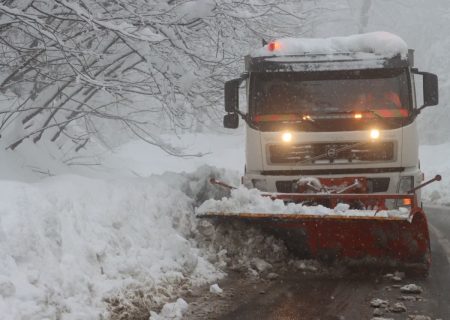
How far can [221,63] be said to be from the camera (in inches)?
364

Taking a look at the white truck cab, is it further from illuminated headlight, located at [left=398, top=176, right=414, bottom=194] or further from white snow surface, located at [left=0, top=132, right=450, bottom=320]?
white snow surface, located at [left=0, top=132, right=450, bottom=320]

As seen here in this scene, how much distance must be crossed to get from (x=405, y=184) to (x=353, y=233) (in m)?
1.23

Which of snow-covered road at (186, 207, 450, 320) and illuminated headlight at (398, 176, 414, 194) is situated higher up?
illuminated headlight at (398, 176, 414, 194)

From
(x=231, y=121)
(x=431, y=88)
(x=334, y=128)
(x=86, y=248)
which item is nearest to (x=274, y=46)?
(x=231, y=121)

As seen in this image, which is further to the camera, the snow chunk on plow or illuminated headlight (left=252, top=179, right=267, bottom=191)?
illuminated headlight (left=252, top=179, right=267, bottom=191)

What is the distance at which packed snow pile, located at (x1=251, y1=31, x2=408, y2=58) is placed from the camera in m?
7.52

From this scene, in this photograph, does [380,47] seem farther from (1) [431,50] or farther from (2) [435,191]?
(1) [431,50]

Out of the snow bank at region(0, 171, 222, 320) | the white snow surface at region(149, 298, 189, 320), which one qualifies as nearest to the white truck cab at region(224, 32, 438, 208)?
the snow bank at region(0, 171, 222, 320)

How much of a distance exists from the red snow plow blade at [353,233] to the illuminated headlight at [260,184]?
0.80 metres

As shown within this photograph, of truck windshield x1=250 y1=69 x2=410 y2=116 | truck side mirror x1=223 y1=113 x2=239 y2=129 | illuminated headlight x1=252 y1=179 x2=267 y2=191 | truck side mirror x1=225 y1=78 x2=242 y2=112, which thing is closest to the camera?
truck windshield x1=250 y1=69 x2=410 y2=116

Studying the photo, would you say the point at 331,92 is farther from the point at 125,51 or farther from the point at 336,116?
the point at 125,51

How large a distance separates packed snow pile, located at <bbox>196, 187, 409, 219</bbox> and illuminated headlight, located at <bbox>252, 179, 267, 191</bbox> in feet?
2.50

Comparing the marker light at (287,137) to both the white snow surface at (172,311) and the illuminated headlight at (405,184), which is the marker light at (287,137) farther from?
the white snow surface at (172,311)

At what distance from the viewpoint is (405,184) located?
7.44 metres
